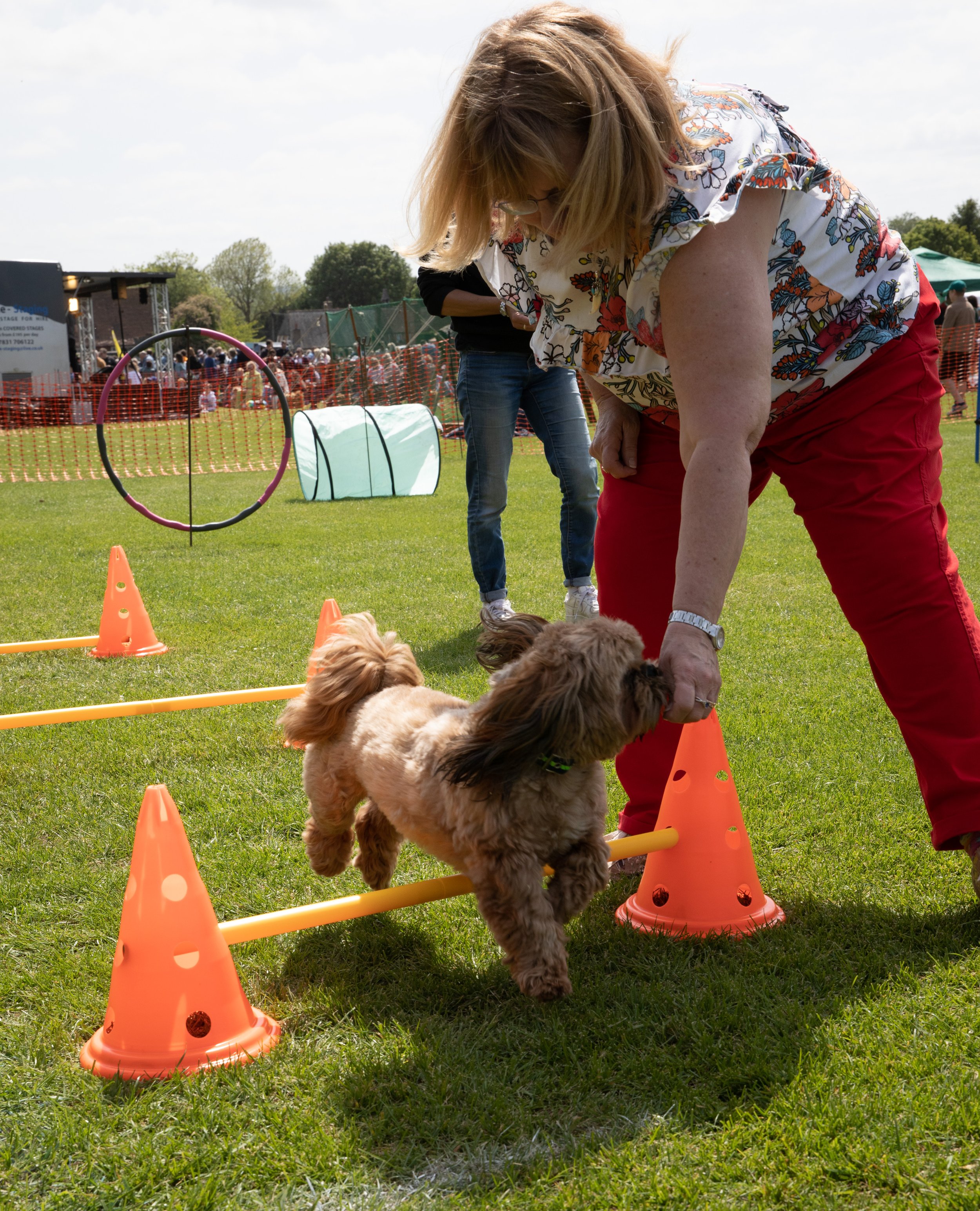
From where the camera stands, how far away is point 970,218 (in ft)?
253

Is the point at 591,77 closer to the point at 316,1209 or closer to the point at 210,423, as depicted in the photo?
the point at 316,1209

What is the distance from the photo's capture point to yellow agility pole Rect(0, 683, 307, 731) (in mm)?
3941

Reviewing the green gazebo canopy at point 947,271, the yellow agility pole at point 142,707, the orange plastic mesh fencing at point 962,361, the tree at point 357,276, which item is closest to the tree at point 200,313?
the tree at point 357,276

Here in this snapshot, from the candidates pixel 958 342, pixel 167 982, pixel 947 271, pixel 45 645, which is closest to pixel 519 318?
pixel 167 982

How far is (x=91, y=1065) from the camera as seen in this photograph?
2.43 m

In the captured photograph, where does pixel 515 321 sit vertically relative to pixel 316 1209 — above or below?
above

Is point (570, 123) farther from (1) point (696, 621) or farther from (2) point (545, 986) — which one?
(2) point (545, 986)

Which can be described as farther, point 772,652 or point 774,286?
point 772,652

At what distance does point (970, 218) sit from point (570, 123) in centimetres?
8737

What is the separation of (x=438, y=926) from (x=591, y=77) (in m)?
2.34

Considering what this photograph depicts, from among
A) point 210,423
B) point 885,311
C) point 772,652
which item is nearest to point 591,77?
point 885,311

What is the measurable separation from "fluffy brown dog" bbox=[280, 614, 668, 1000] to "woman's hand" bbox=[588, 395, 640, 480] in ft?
2.54

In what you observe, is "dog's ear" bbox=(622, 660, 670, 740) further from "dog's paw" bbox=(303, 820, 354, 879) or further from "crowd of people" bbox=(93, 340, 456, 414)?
"crowd of people" bbox=(93, 340, 456, 414)

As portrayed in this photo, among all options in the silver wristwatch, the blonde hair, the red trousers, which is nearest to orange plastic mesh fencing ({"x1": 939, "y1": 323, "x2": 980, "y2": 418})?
the red trousers
